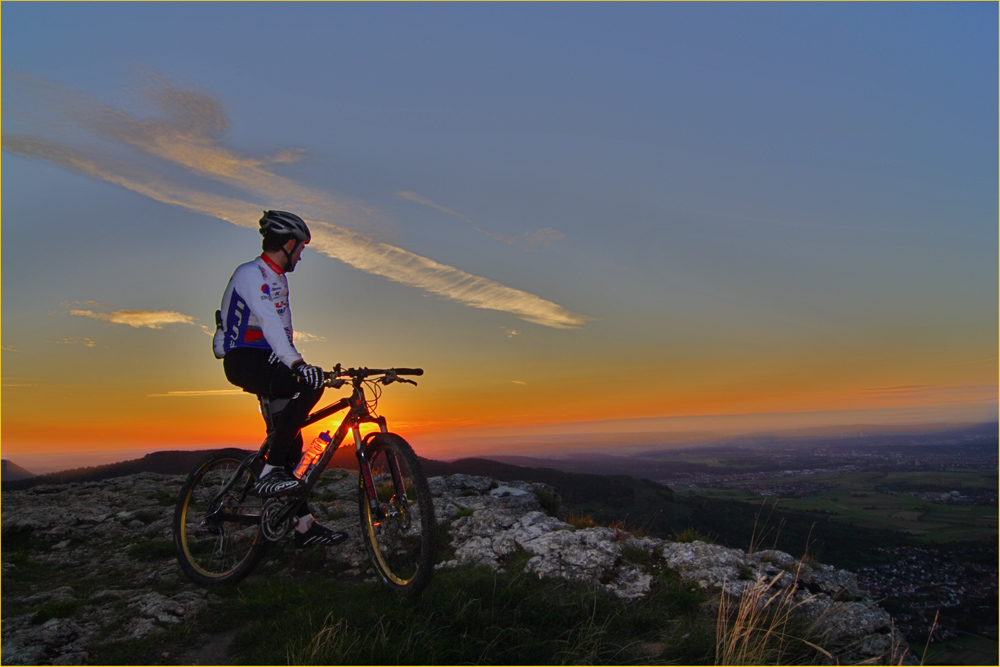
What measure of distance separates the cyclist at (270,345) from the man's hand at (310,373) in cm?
73

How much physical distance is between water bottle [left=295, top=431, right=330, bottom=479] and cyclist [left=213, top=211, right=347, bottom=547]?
0.12 metres

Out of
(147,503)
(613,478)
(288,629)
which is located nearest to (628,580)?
(288,629)

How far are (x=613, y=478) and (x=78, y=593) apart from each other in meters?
42.9

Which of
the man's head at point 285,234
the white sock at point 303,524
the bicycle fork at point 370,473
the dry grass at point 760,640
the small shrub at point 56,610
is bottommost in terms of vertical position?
the dry grass at point 760,640

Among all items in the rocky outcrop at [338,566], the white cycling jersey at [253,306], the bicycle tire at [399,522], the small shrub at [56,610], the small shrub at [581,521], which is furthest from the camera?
the small shrub at [581,521]

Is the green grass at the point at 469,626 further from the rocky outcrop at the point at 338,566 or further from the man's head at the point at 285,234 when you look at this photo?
the man's head at the point at 285,234

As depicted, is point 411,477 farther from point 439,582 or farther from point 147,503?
point 147,503

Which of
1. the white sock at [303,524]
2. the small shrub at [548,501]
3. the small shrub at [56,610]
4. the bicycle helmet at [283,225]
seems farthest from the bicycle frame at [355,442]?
the small shrub at [548,501]

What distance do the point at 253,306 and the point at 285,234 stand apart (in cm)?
117

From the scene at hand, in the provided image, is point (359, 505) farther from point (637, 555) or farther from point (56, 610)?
point (637, 555)

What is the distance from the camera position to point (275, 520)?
688cm

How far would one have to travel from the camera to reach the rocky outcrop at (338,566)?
5680 millimetres

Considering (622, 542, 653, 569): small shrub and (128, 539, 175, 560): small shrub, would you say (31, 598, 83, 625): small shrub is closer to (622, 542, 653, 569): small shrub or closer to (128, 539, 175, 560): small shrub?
(128, 539, 175, 560): small shrub

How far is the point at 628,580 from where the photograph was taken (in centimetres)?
746
